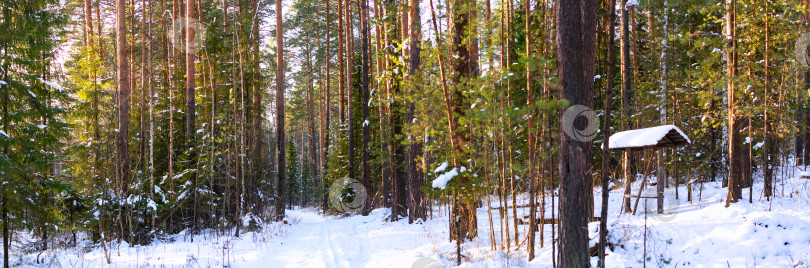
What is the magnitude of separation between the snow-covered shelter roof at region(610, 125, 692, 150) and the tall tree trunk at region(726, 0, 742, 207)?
2.73 meters

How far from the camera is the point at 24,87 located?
Result: 26.8 ft

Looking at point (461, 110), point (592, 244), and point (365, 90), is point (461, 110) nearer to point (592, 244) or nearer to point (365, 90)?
point (592, 244)

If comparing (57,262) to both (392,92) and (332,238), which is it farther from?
(392,92)

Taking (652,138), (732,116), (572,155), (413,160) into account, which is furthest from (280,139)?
(732,116)

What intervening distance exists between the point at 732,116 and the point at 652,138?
3792 mm

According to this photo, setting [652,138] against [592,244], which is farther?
[652,138]

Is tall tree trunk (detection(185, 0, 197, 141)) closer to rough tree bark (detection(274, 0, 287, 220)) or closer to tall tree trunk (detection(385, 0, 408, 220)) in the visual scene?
rough tree bark (detection(274, 0, 287, 220))

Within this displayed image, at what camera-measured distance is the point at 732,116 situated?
1002cm

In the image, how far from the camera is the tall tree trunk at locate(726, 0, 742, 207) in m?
10.2

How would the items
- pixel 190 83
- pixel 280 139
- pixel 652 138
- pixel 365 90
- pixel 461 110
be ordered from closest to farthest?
pixel 652 138 → pixel 461 110 → pixel 190 83 → pixel 280 139 → pixel 365 90

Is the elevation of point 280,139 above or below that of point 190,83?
below

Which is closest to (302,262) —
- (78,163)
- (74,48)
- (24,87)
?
(24,87)

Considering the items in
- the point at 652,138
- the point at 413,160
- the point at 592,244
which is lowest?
the point at 592,244

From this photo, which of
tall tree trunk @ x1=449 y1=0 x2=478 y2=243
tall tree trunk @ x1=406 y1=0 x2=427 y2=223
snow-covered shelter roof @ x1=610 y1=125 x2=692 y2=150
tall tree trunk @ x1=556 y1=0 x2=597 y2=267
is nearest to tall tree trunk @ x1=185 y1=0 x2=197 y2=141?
tall tree trunk @ x1=406 y1=0 x2=427 y2=223
